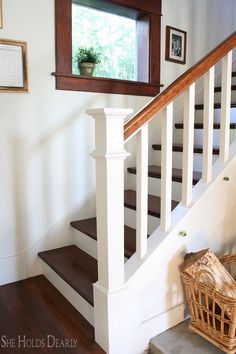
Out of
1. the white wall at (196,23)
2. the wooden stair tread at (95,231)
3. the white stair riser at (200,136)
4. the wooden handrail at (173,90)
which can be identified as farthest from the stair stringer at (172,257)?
the white wall at (196,23)

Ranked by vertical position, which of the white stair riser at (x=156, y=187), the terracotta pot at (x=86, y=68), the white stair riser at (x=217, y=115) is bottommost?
the white stair riser at (x=156, y=187)

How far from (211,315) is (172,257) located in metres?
0.35

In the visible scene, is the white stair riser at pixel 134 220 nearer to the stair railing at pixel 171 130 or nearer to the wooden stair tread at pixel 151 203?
the wooden stair tread at pixel 151 203

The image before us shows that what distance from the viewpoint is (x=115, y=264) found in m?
1.56

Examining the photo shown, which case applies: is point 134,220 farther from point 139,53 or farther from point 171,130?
point 139,53

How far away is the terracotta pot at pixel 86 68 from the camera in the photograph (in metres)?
2.44

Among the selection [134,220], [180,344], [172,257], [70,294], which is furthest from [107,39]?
[180,344]

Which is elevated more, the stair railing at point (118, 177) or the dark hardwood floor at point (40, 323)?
the stair railing at point (118, 177)

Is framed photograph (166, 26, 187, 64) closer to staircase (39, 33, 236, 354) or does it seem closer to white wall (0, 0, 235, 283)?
white wall (0, 0, 235, 283)

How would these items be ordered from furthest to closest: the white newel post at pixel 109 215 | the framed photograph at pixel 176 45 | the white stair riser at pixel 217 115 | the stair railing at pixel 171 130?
the framed photograph at pixel 176 45 → the white stair riser at pixel 217 115 → the stair railing at pixel 171 130 → the white newel post at pixel 109 215

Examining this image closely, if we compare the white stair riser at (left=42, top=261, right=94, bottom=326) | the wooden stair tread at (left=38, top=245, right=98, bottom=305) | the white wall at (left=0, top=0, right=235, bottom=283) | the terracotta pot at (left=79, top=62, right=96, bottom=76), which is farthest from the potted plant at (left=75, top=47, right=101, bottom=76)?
the white stair riser at (left=42, top=261, right=94, bottom=326)

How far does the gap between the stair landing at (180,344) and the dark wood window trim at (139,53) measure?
1791 mm

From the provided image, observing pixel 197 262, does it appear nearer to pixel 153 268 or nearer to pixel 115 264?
pixel 153 268

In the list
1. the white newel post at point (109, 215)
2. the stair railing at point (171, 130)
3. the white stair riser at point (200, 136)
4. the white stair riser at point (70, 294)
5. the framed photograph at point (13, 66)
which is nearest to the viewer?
the white newel post at point (109, 215)
